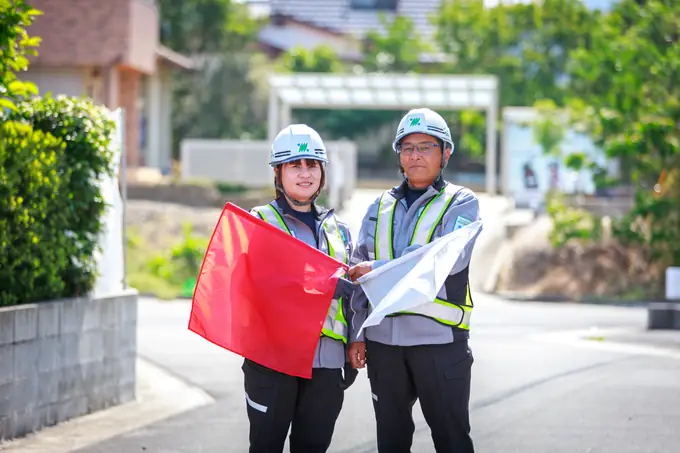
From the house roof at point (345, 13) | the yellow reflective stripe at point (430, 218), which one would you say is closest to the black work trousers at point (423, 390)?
the yellow reflective stripe at point (430, 218)

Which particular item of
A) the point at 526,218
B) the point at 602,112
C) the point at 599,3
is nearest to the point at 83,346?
the point at 602,112

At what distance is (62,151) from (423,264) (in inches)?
186

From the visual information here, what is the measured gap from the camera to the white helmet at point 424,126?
21.5ft

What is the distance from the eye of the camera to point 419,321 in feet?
20.9

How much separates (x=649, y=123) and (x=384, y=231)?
775 inches

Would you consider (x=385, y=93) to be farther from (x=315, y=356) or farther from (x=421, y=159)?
(x=315, y=356)

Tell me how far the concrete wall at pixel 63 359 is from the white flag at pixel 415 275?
11.5 feet

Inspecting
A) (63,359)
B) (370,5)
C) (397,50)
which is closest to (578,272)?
(63,359)

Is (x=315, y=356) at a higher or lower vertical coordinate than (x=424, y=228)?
lower

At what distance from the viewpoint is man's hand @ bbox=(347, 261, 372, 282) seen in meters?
6.45

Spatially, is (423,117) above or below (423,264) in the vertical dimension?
above

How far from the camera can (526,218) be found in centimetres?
3769

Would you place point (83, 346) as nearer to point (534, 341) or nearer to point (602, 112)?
point (534, 341)

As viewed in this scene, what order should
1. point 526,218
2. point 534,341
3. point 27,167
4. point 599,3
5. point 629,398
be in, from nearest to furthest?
point 27,167 → point 629,398 → point 534,341 → point 526,218 → point 599,3
